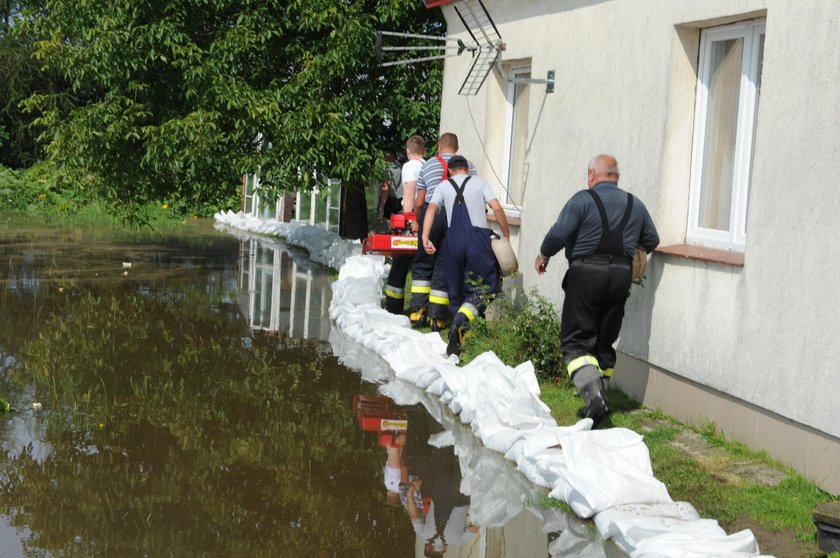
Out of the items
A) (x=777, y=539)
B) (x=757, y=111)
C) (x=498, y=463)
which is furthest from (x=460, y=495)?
(x=757, y=111)

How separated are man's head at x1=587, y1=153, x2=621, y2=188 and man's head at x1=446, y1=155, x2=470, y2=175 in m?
2.96

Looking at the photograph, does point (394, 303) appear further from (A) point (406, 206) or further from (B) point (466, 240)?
(B) point (466, 240)

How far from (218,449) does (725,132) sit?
4179 millimetres

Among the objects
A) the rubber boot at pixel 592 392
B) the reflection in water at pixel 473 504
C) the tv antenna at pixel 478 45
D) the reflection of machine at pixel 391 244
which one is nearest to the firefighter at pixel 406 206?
the reflection of machine at pixel 391 244

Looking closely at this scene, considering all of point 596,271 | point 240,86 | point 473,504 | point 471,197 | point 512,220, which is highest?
point 240,86

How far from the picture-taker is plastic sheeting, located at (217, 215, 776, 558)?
540 cm

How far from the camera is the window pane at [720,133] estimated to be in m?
8.21

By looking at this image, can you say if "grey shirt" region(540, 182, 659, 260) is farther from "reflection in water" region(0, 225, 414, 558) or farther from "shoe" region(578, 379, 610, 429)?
"reflection in water" region(0, 225, 414, 558)

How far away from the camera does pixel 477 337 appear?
10.2 m

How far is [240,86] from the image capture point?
1683 centimetres

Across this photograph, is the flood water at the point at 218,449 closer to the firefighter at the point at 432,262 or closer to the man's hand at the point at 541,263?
the firefighter at the point at 432,262

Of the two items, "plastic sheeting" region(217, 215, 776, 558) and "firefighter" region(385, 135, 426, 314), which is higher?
"firefighter" region(385, 135, 426, 314)

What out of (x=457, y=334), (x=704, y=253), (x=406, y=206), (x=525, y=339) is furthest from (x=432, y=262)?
(x=704, y=253)

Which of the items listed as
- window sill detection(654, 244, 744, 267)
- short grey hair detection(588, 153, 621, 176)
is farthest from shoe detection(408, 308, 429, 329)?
short grey hair detection(588, 153, 621, 176)
